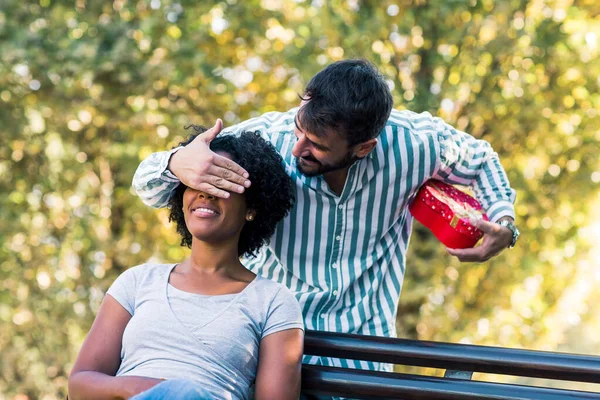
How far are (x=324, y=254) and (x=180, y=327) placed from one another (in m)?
0.60

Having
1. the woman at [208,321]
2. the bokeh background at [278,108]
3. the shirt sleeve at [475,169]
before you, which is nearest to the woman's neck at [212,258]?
the woman at [208,321]

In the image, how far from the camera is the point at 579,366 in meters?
2.16

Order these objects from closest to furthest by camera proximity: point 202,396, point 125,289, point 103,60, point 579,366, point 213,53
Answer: point 202,396
point 579,366
point 125,289
point 103,60
point 213,53

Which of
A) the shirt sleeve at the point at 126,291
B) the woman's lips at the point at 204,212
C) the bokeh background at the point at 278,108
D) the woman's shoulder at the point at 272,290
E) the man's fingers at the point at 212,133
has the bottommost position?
the bokeh background at the point at 278,108

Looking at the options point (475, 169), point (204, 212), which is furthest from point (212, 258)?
point (475, 169)

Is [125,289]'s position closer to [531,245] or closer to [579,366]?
[579,366]

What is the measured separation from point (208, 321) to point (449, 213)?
2.65 ft

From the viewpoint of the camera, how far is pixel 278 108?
4.94 m

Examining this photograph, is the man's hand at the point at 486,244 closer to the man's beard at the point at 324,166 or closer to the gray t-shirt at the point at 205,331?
the man's beard at the point at 324,166

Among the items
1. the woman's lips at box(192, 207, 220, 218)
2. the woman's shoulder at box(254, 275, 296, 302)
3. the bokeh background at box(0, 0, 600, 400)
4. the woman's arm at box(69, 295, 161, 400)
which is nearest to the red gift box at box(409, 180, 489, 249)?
the woman's shoulder at box(254, 275, 296, 302)

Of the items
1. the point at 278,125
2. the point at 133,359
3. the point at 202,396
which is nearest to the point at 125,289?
the point at 133,359

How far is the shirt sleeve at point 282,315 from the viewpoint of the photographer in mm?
2193

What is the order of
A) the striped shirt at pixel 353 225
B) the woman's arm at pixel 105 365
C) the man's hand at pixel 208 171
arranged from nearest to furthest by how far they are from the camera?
the woman's arm at pixel 105 365 → the man's hand at pixel 208 171 → the striped shirt at pixel 353 225

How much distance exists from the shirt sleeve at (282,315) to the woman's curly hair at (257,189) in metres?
0.25
